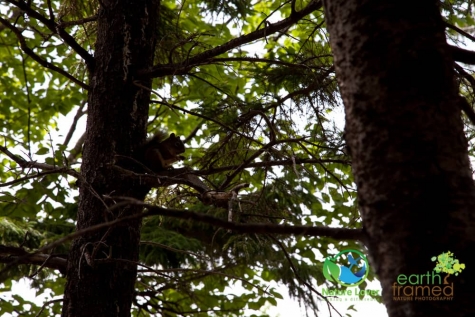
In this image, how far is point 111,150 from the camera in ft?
9.00

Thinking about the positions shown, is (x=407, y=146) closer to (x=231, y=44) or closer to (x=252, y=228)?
(x=252, y=228)

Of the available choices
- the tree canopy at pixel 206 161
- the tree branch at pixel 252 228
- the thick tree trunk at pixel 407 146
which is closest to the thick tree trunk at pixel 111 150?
the tree canopy at pixel 206 161

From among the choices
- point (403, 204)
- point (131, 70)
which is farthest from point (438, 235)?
point (131, 70)

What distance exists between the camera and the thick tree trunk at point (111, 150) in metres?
2.54

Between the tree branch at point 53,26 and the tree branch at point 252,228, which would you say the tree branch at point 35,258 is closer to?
the tree branch at point 53,26

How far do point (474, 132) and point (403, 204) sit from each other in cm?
202

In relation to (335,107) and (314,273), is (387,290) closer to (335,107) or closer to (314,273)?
(335,107)

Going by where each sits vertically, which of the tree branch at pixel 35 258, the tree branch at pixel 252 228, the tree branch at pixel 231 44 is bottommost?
the tree branch at pixel 252 228

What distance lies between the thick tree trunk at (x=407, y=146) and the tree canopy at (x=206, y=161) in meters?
0.12

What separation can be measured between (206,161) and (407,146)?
227 centimetres

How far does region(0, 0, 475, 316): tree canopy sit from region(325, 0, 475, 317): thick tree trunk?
118mm

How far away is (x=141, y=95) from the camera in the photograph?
9.59ft

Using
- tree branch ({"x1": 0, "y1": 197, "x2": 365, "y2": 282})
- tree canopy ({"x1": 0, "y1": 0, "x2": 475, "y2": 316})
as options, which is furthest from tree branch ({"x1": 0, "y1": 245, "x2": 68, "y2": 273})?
tree branch ({"x1": 0, "y1": 197, "x2": 365, "y2": 282})

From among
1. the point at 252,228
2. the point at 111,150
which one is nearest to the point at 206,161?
the point at 111,150
